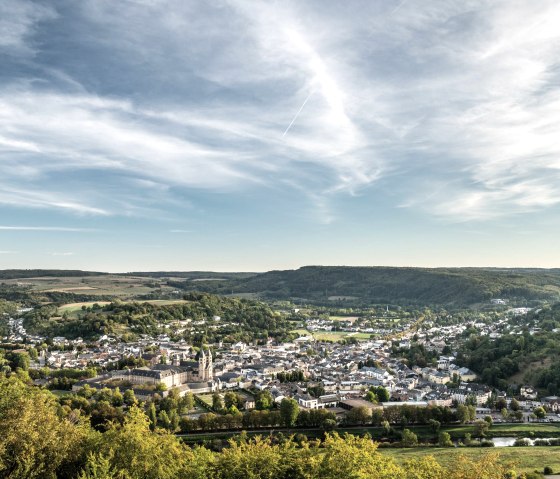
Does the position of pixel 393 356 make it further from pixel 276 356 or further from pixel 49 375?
pixel 49 375

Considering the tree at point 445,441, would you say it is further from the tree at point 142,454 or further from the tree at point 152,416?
the tree at point 142,454

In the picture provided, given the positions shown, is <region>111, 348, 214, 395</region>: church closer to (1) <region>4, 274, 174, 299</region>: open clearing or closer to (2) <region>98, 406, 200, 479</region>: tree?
(2) <region>98, 406, 200, 479</region>: tree

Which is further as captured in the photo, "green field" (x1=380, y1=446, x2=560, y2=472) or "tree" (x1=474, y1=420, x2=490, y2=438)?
"tree" (x1=474, y1=420, x2=490, y2=438)

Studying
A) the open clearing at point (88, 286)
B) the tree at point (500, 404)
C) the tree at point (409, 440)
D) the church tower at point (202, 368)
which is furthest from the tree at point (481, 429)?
the open clearing at point (88, 286)

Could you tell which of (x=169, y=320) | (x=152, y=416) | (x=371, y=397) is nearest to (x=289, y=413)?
(x=152, y=416)

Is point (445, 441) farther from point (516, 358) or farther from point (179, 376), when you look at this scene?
point (179, 376)

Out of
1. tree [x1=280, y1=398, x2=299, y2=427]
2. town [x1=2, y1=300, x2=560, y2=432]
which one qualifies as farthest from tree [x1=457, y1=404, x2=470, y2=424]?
tree [x1=280, y1=398, x2=299, y2=427]

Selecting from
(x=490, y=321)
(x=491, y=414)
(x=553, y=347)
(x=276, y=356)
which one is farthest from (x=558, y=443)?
(x=490, y=321)
